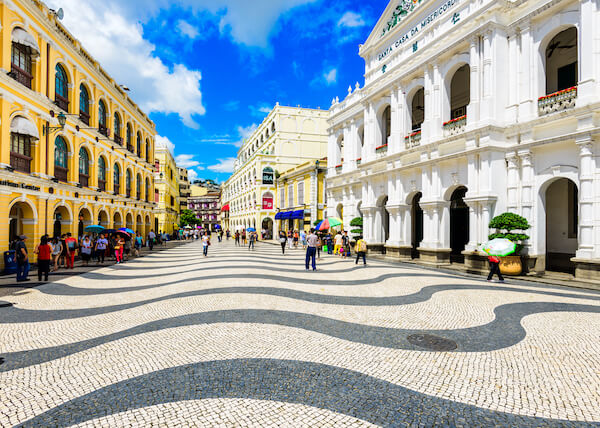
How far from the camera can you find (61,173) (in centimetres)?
1736

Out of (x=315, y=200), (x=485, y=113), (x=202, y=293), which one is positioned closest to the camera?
(x=202, y=293)

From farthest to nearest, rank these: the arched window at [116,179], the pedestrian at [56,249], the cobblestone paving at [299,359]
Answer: the arched window at [116,179]
the pedestrian at [56,249]
the cobblestone paving at [299,359]

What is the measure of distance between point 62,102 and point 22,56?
10.2 feet

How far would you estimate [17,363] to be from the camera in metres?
4.43

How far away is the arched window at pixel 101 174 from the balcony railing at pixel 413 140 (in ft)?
70.5

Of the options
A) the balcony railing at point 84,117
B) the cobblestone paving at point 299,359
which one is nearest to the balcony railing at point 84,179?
the balcony railing at point 84,117

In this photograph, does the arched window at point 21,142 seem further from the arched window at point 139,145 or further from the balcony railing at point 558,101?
the balcony railing at point 558,101

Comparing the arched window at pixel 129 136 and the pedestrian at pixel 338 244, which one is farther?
the arched window at pixel 129 136

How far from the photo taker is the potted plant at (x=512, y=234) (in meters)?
11.5

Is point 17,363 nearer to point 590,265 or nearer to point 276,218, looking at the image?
point 590,265

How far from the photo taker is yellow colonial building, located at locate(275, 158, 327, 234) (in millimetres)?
31031

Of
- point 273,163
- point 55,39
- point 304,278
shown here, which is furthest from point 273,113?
point 304,278

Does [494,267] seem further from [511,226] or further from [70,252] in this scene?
[70,252]

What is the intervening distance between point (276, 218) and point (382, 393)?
36.0 m
